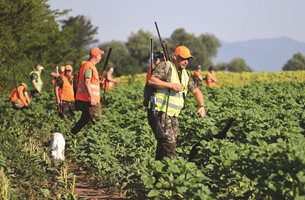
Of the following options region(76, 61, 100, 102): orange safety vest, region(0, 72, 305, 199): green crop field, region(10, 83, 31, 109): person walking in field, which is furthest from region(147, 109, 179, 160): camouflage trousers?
region(10, 83, 31, 109): person walking in field

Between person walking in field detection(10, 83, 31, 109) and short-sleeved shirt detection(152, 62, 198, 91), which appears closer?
short-sleeved shirt detection(152, 62, 198, 91)

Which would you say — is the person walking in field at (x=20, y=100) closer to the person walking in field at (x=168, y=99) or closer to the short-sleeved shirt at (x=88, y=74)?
the short-sleeved shirt at (x=88, y=74)

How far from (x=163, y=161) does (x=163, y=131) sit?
1.67m

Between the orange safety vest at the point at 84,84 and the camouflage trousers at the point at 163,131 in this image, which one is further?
the orange safety vest at the point at 84,84

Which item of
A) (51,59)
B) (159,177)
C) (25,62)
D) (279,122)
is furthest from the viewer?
(51,59)

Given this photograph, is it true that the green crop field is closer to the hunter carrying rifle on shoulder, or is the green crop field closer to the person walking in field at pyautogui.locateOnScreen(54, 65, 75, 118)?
the person walking in field at pyautogui.locateOnScreen(54, 65, 75, 118)

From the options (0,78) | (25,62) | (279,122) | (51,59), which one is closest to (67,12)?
(51,59)

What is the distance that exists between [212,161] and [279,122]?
3014mm

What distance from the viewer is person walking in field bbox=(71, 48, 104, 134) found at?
11.3 metres

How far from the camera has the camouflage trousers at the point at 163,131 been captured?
8.38 meters

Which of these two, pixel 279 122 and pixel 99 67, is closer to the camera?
pixel 279 122

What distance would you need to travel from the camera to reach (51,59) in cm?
3666

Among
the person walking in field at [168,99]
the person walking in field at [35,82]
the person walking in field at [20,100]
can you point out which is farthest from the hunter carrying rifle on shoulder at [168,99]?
the person walking in field at [35,82]

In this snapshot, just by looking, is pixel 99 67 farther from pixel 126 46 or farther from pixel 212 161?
pixel 126 46
